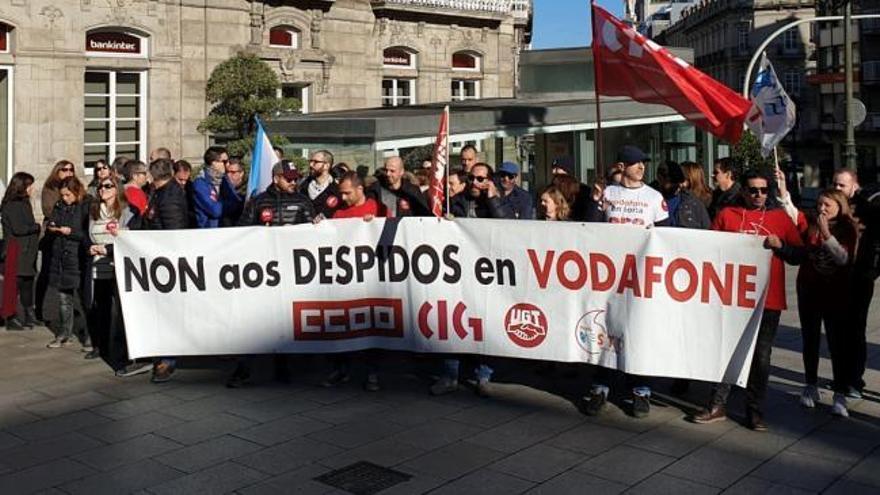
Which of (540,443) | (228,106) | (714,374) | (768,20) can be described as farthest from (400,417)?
(768,20)

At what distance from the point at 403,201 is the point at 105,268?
278 centimetres

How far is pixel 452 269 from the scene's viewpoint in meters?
7.54

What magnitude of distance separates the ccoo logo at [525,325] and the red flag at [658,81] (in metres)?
2.60

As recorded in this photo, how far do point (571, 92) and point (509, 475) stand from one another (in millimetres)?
15651

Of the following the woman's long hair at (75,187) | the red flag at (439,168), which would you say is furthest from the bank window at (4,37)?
the red flag at (439,168)

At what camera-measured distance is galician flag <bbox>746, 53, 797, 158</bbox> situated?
7.38 m

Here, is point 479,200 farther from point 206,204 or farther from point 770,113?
point 206,204

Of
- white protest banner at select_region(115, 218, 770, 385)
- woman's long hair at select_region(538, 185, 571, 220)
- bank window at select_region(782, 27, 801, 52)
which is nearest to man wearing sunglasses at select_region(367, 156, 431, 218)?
white protest banner at select_region(115, 218, 770, 385)

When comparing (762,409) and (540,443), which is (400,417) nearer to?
(540,443)

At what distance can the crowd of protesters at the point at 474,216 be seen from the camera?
683cm

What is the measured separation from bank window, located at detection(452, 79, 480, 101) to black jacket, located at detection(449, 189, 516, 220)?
2249 centimetres

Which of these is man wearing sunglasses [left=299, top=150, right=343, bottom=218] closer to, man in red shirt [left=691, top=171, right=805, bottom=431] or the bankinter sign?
man in red shirt [left=691, top=171, right=805, bottom=431]

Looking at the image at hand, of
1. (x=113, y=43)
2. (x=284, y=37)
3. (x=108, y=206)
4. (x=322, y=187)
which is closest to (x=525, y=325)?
(x=322, y=187)

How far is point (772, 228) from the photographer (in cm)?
675
